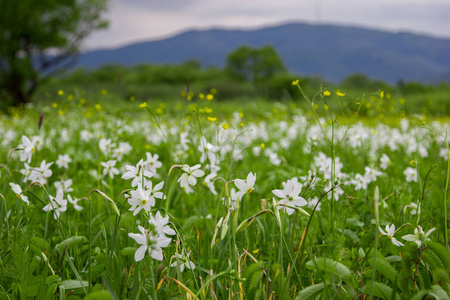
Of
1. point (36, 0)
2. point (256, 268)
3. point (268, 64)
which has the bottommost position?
point (268, 64)

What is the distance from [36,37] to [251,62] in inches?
1817

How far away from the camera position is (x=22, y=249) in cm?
143

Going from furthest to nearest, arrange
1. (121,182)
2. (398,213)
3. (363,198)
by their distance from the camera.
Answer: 1. (121,182)
2. (363,198)
3. (398,213)

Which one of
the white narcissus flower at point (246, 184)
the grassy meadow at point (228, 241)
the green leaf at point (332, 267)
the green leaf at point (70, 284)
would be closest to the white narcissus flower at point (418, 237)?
the grassy meadow at point (228, 241)

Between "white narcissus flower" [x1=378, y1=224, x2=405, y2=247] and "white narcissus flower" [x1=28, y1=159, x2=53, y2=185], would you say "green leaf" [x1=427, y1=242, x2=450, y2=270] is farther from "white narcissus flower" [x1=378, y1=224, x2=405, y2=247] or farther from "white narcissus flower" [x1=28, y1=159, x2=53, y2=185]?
"white narcissus flower" [x1=28, y1=159, x2=53, y2=185]

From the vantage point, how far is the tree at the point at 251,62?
6044cm

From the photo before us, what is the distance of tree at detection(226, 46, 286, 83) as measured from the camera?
6044 cm

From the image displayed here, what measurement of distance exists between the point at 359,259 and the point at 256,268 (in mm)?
531

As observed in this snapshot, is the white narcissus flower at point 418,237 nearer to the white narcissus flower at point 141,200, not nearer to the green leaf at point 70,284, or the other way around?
the white narcissus flower at point 141,200

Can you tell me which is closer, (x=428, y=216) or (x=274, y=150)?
(x=428, y=216)

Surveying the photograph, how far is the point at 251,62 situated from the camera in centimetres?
6400

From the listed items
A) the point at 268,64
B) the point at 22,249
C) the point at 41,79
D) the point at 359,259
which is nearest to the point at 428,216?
the point at 359,259

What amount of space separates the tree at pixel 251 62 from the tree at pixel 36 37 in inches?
1598

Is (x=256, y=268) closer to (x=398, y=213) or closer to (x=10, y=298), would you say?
(x=10, y=298)
